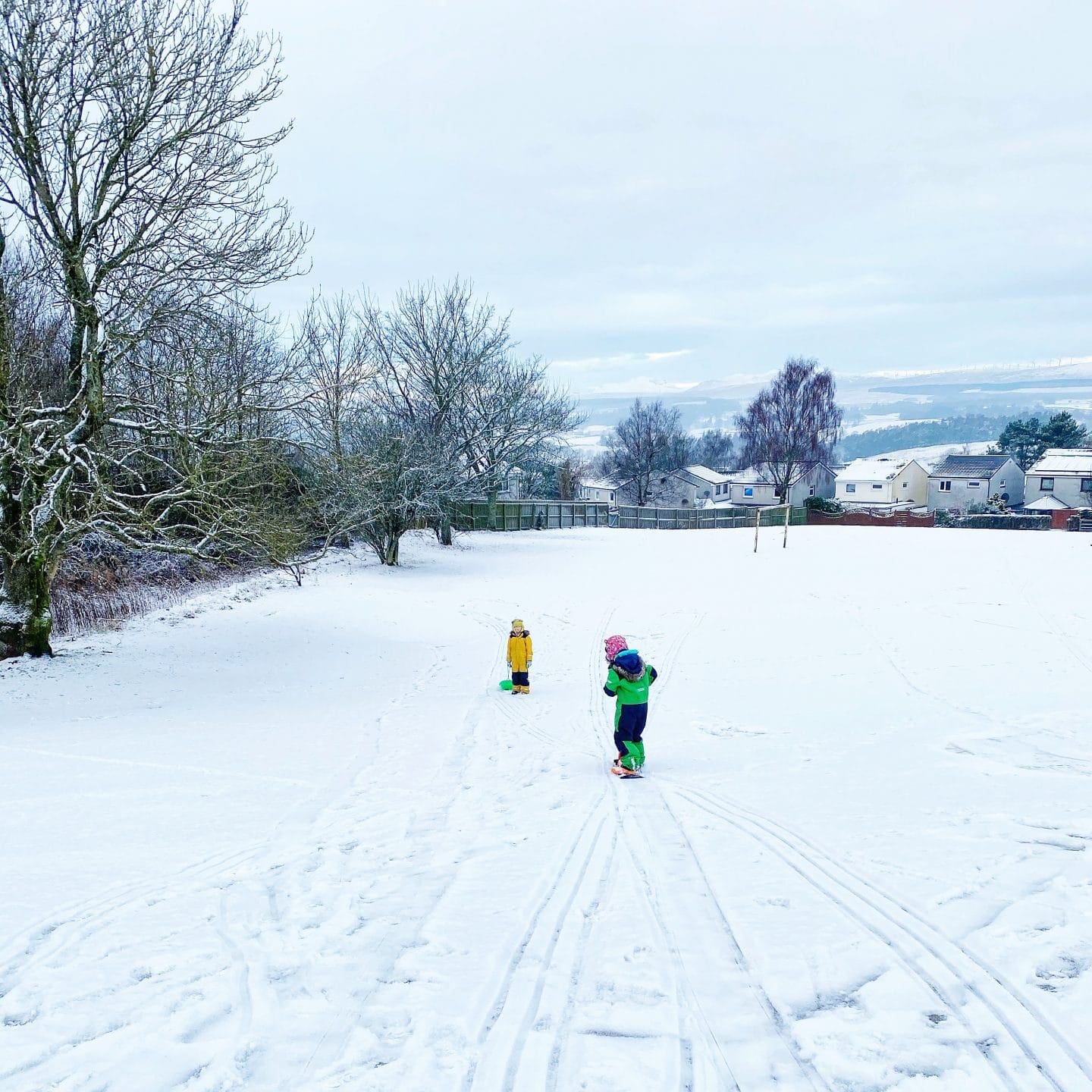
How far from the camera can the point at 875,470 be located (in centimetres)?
7925

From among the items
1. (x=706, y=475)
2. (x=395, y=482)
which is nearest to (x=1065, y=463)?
(x=706, y=475)

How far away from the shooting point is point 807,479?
79000 mm

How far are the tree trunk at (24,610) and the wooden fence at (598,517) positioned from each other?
21.7 m

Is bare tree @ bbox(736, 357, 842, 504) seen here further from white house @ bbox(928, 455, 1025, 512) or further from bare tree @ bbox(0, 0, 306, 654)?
bare tree @ bbox(0, 0, 306, 654)

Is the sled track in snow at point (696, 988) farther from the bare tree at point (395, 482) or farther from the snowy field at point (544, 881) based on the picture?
the bare tree at point (395, 482)

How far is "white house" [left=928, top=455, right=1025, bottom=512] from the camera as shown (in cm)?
7006

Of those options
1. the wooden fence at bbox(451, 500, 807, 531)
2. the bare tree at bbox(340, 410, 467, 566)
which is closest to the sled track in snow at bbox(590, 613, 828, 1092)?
the bare tree at bbox(340, 410, 467, 566)

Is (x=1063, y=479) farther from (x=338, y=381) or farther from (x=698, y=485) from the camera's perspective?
(x=338, y=381)

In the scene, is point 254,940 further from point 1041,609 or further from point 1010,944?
point 1041,609

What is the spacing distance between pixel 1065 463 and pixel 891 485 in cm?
1519

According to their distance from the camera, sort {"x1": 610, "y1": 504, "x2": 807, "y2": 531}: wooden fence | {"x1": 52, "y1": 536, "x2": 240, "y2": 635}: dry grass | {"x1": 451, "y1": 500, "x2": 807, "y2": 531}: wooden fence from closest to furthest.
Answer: {"x1": 52, "y1": 536, "x2": 240, "y2": 635}: dry grass
{"x1": 451, "y1": 500, "x2": 807, "y2": 531}: wooden fence
{"x1": 610, "y1": 504, "x2": 807, "y2": 531}: wooden fence

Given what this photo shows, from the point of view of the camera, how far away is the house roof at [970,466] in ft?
231

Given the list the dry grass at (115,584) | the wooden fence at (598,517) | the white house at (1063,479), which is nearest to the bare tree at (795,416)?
the wooden fence at (598,517)

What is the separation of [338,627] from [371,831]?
39.3 ft
